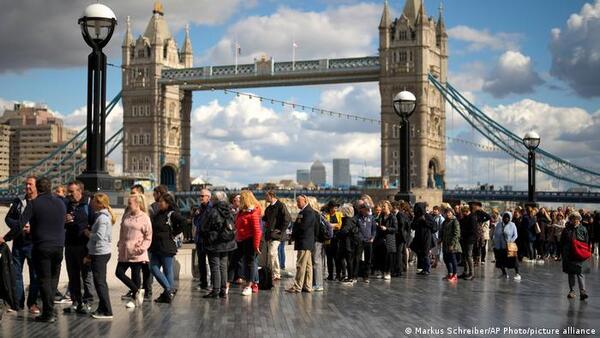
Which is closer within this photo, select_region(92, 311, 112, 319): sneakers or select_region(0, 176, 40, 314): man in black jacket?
select_region(92, 311, 112, 319): sneakers

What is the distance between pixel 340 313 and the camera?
439 inches

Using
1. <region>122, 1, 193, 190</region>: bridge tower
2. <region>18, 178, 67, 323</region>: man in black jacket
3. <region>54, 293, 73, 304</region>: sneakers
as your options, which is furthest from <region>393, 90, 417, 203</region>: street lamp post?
<region>122, 1, 193, 190</region>: bridge tower

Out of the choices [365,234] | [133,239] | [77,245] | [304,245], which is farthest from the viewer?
[365,234]

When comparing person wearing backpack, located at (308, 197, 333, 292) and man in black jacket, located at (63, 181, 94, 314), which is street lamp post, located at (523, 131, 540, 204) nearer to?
person wearing backpack, located at (308, 197, 333, 292)

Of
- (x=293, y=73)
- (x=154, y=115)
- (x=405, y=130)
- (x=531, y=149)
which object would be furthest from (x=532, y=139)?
(x=154, y=115)

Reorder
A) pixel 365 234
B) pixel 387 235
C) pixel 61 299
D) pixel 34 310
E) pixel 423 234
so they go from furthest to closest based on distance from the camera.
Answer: pixel 423 234 → pixel 387 235 → pixel 365 234 → pixel 61 299 → pixel 34 310

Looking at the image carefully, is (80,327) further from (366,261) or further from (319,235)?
(366,261)

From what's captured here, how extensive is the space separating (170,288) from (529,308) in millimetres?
5272

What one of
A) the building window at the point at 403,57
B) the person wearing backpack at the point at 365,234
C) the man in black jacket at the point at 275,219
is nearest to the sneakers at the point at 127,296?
the man in black jacket at the point at 275,219

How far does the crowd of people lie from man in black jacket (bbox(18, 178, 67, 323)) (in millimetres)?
12

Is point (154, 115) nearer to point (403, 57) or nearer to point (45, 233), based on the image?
point (403, 57)

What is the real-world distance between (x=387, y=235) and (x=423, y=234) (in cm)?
115

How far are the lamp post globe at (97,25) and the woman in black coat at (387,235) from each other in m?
6.34

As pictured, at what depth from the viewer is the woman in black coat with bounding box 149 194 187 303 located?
12078 mm
